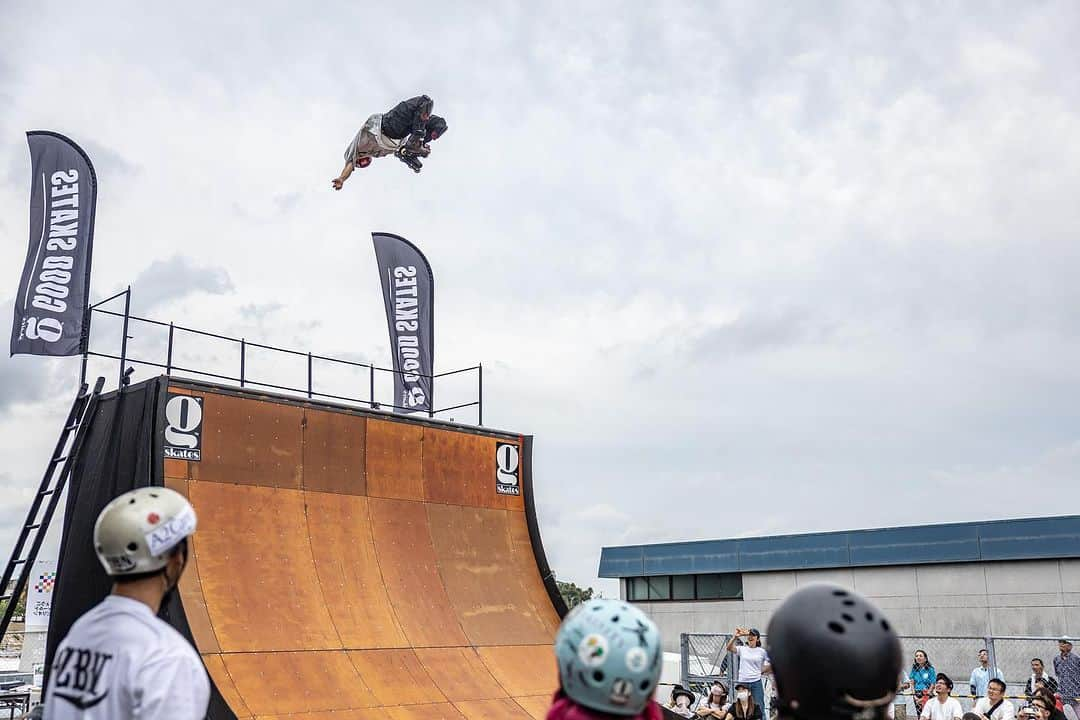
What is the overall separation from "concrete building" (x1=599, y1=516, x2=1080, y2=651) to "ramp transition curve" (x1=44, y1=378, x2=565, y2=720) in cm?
1150

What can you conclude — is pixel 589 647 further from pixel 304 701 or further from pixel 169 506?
pixel 304 701

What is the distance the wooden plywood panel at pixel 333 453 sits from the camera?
547 inches

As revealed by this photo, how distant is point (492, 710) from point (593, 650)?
10.1 metres

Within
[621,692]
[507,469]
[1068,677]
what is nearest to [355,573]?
[507,469]

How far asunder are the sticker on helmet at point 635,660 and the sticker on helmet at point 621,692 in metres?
0.04

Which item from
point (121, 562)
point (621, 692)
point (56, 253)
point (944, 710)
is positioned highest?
point (56, 253)

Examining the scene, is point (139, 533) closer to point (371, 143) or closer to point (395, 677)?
point (371, 143)

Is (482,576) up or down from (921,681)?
up

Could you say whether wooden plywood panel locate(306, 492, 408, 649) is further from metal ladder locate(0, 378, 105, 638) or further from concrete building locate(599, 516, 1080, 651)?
concrete building locate(599, 516, 1080, 651)

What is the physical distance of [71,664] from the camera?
2.77 meters

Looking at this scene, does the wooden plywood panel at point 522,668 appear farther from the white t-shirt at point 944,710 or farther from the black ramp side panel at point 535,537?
the white t-shirt at point 944,710

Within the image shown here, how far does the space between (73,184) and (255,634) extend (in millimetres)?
7154

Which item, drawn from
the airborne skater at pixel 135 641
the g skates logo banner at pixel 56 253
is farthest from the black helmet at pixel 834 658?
the g skates logo banner at pixel 56 253

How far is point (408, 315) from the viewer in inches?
741
